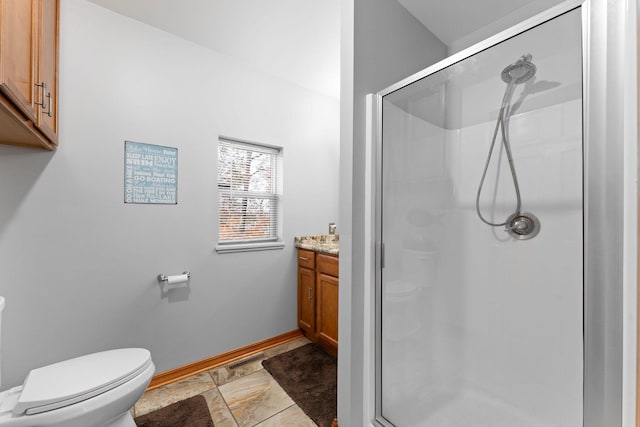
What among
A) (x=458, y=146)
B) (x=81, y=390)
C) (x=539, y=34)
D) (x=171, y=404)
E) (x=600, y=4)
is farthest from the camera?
(x=171, y=404)

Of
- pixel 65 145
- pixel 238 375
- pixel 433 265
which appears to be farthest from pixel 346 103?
pixel 238 375

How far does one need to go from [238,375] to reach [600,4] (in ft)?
8.45

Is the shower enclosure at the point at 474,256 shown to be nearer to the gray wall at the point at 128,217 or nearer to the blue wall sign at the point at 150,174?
the gray wall at the point at 128,217

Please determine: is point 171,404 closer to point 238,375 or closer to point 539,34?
point 238,375

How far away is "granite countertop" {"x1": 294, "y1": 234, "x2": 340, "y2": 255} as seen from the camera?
7.62 ft

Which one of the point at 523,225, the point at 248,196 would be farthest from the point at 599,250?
the point at 248,196

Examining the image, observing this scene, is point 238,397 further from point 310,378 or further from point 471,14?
point 471,14

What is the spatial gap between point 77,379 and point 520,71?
230 centimetres

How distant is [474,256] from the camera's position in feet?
4.91

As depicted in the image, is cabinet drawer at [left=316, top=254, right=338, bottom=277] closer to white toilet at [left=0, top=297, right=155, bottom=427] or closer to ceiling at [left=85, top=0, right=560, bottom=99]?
white toilet at [left=0, top=297, right=155, bottom=427]

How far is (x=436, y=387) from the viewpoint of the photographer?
55.9 inches

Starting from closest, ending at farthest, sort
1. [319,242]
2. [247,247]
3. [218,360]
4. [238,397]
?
[238,397] < [218,360] < [247,247] < [319,242]

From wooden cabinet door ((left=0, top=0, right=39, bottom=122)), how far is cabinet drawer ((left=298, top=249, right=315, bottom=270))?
1881 mm

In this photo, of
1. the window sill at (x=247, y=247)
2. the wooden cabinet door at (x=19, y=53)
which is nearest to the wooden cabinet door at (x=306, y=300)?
the window sill at (x=247, y=247)
